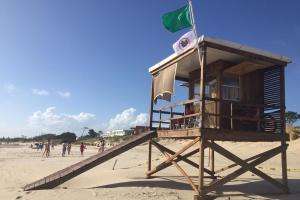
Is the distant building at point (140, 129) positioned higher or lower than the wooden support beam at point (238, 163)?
higher

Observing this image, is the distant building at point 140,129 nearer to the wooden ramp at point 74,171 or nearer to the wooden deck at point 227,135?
the wooden ramp at point 74,171

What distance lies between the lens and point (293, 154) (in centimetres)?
2802

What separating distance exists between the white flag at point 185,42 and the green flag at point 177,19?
0.45 m

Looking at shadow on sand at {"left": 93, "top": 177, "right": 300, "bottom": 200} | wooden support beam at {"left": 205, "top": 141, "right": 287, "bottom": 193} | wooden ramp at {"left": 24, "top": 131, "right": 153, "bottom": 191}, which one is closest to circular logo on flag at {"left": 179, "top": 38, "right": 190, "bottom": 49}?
wooden support beam at {"left": 205, "top": 141, "right": 287, "bottom": 193}

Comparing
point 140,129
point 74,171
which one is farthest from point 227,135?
point 74,171

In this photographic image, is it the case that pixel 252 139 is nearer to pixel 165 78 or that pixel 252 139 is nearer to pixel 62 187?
pixel 165 78

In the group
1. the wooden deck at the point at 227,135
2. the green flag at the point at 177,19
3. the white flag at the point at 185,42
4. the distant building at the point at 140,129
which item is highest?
the green flag at the point at 177,19

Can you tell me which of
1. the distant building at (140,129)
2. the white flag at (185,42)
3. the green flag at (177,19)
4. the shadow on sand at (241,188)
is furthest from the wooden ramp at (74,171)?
the green flag at (177,19)

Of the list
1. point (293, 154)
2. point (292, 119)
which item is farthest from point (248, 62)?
point (292, 119)

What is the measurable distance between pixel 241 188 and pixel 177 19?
21.6 feet

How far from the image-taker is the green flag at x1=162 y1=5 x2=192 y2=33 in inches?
556

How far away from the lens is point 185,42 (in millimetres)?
13938

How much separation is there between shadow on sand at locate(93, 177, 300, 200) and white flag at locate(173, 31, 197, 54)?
194 inches

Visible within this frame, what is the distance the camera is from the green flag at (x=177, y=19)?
1412cm
